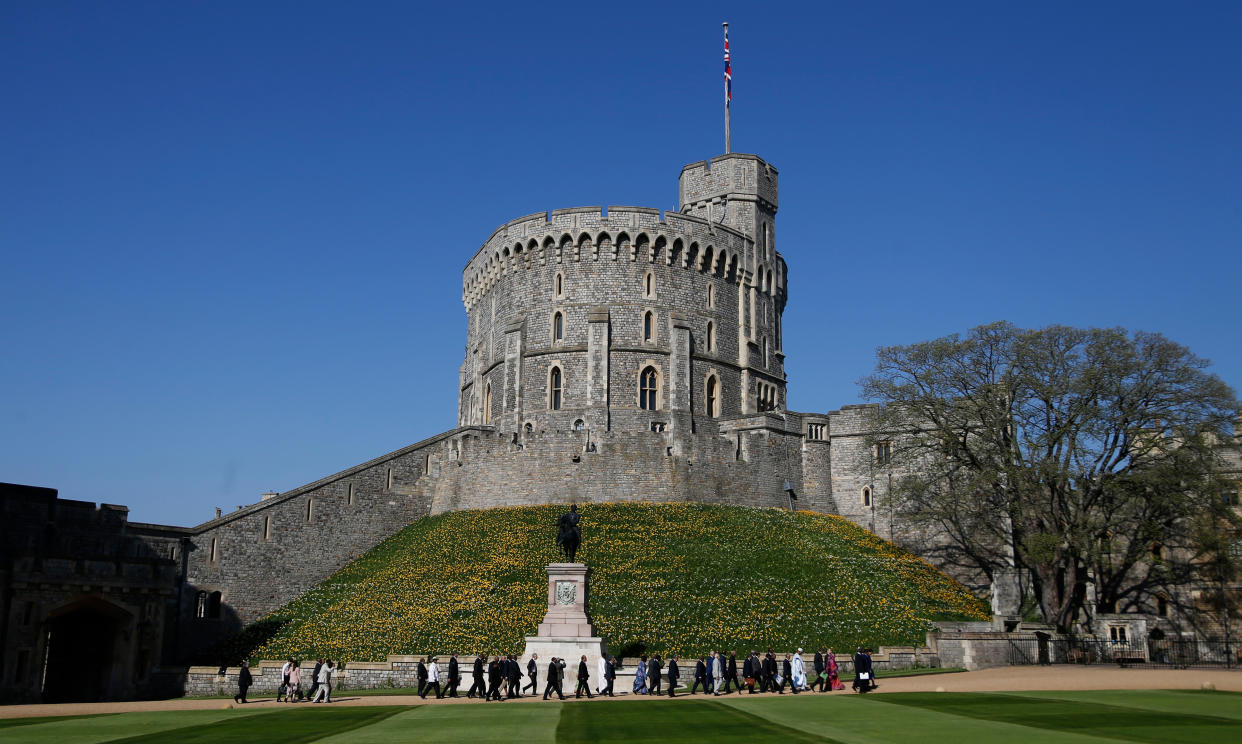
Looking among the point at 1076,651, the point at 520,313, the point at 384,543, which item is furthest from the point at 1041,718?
the point at 520,313

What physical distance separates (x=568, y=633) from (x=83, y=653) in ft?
62.8

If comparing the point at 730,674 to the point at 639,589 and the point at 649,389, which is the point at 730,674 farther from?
the point at 649,389

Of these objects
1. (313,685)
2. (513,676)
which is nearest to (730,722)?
(513,676)

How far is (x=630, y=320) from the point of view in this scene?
61125 millimetres

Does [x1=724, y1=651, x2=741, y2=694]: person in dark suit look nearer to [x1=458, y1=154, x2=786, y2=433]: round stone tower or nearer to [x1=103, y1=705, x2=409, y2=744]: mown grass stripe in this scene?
[x1=103, y1=705, x2=409, y2=744]: mown grass stripe

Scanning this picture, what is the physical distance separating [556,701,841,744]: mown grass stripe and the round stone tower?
117 feet

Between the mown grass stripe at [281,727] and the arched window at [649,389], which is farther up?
the arched window at [649,389]

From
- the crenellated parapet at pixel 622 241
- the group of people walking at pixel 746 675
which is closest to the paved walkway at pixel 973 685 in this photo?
the group of people walking at pixel 746 675

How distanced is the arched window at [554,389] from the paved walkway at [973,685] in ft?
97.5

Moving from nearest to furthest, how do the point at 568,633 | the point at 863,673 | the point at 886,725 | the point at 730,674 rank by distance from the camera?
the point at 886,725 < the point at 863,673 < the point at 730,674 < the point at 568,633

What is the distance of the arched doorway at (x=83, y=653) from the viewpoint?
34.8 meters

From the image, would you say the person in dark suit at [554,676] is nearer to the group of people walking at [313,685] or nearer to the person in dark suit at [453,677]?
the person in dark suit at [453,677]

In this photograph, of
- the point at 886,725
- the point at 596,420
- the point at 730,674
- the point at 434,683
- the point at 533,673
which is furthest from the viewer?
the point at 596,420

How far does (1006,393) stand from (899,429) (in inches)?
232
